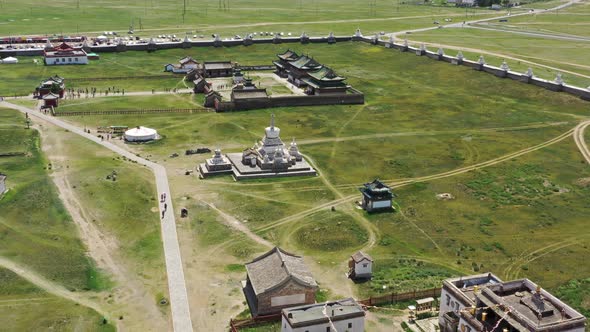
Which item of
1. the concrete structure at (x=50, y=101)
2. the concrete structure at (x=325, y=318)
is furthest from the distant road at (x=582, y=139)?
the concrete structure at (x=50, y=101)

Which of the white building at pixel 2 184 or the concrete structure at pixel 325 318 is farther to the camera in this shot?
the white building at pixel 2 184

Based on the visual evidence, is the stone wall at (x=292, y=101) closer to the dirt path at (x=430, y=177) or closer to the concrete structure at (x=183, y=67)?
the concrete structure at (x=183, y=67)

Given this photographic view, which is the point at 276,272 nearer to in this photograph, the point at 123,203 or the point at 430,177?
the point at 123,203

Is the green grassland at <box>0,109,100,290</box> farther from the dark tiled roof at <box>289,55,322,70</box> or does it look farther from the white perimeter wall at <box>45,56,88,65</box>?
the white perimeter wall at <box>45,56,88,65</box>

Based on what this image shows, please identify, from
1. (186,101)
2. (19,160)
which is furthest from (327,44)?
(19,160)

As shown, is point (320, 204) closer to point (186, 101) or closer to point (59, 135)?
point (59, 135)

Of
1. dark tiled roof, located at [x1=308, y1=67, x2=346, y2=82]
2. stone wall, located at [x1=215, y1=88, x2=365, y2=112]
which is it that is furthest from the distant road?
dark tiled roof, located at [x1=308, y1=67, x2=346, y2=82]
